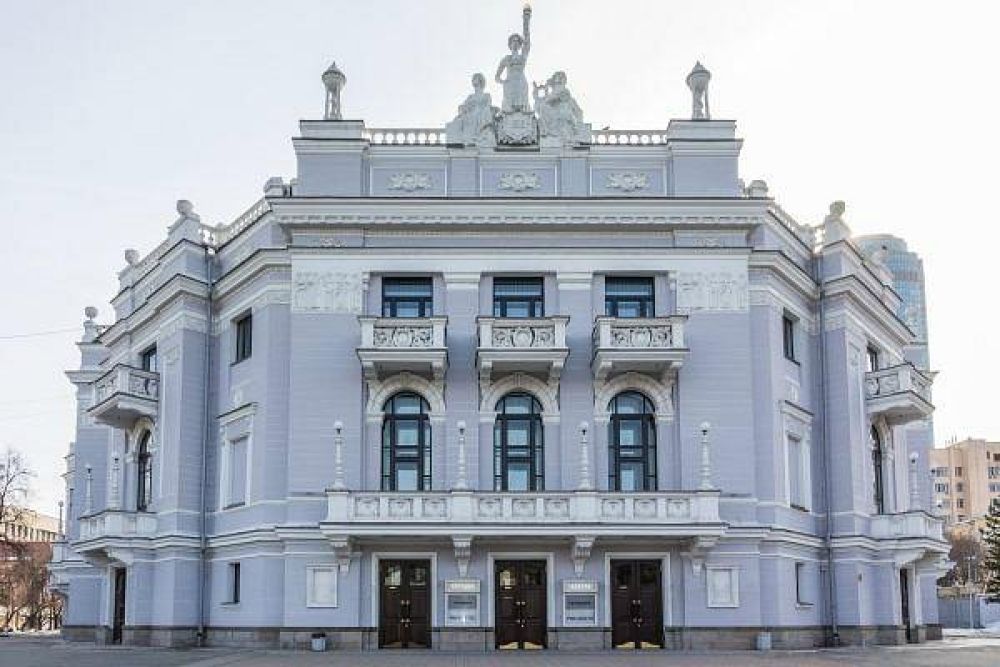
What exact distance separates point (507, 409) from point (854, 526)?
12183mm

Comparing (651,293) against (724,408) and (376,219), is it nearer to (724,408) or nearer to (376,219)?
(724,408)

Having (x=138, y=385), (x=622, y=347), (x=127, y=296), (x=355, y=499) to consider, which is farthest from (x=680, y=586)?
(x=127, y=296)

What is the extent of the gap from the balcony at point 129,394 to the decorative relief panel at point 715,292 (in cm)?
1870

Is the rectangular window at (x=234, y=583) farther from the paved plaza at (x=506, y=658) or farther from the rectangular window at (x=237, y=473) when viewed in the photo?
the paved plaza at (x=506, y=658)

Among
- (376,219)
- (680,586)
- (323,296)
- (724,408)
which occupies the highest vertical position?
(376,219)

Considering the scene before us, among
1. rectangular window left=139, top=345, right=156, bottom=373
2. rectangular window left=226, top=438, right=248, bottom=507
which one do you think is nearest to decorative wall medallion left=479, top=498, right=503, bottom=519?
rectangular window left=226, top=438, right=248, bottom=507

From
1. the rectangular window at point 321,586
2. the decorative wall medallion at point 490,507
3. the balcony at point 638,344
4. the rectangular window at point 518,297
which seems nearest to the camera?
the decorative wall medallion at point 490,507

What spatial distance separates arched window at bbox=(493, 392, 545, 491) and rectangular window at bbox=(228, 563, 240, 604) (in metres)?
8.98

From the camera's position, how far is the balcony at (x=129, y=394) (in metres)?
42.5

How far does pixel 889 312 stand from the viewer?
45.8 m

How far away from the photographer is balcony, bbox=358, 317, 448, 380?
36000 mm

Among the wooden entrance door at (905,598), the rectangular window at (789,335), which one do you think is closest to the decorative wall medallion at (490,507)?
the rectangular window at (789,335)

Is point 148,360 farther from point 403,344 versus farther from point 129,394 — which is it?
point 403,344

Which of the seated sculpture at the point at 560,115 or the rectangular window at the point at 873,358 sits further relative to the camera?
the rectangular window at the point at 873,358
